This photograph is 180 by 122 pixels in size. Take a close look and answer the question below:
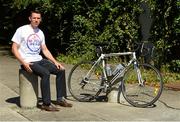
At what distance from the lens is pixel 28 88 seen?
7816 millimetres

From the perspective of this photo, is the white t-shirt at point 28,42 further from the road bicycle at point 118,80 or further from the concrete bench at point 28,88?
the road bicycle at point 118,80

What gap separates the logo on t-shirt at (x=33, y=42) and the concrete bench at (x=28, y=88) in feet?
1.32

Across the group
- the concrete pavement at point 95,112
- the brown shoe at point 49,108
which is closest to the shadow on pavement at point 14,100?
the concrete pavement at point 95,112

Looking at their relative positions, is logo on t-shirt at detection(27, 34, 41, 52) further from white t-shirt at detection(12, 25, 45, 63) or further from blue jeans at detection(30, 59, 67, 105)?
blue jeans at detection(30, 59, 67, 105)

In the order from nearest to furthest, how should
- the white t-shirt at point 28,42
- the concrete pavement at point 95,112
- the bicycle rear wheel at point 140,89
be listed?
1. the concrete pavement at point 95,112
2. the white t-shirt at point 28,42
3. the bicycle rear wheel at point 140,89

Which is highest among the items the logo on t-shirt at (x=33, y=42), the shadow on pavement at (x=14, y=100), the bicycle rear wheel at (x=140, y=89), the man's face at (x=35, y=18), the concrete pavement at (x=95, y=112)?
the man's face at (x=35, y=18)

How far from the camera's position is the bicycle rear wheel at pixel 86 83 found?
8.55 m

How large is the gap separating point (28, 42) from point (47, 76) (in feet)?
2.19

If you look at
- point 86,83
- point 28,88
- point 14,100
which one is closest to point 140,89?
point 86,83

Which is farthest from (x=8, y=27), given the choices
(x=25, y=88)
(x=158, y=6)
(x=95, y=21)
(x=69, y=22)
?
(x=25, y=88)

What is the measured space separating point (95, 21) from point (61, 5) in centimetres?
126

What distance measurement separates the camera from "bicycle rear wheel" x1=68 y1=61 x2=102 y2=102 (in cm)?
855

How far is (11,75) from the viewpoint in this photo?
11.4 m

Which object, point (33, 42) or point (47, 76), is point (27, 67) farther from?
point (33, 42)
